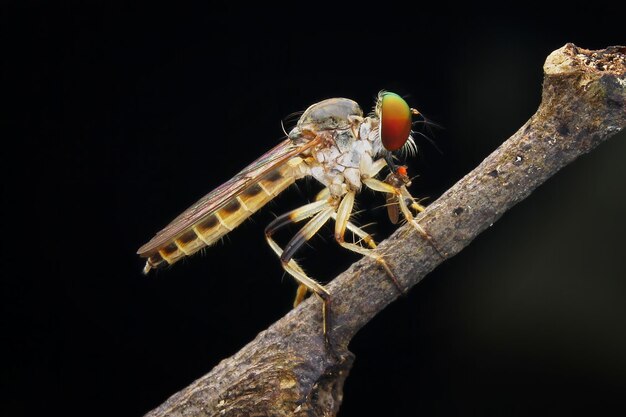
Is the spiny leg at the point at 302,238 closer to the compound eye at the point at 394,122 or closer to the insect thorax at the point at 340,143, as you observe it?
the insect thorax at the point at 340,143

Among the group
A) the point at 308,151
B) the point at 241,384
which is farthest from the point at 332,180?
the point at 241,384

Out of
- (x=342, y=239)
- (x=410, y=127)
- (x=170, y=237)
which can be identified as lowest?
(x=342, y=239)

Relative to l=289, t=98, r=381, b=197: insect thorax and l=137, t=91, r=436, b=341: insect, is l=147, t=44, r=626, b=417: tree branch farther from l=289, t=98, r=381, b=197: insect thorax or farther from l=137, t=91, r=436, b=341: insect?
l=289, t=98, r=381, b=197: insect thorax

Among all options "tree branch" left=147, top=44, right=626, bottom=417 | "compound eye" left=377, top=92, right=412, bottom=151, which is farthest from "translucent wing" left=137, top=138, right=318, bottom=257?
"tree branch" left=147, top=44, right=626, bottom=417

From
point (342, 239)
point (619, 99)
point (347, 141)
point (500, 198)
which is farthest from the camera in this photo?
point (347, 141)

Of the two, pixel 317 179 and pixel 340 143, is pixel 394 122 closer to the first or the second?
pixel 340 143

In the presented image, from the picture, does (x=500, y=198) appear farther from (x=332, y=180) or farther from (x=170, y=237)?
(x=170, y=237)

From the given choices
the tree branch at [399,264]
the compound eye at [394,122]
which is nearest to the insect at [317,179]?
Result: the compound eye at [394,122]

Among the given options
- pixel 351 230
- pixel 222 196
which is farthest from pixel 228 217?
pixel 351 230

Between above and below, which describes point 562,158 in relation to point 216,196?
below
